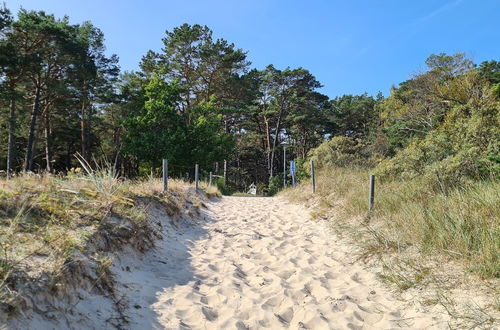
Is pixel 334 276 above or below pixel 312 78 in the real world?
below

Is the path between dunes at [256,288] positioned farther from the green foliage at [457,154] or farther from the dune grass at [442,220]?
the green foliage at [457,154]

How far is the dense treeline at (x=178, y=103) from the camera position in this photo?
1950 centimetres

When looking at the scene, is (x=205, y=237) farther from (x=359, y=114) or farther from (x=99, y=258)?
(x=359, y=114)

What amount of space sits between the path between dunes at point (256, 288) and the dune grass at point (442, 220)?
743 mm

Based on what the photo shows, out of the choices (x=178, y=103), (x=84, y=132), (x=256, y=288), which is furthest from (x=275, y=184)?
(x=256, y=288)

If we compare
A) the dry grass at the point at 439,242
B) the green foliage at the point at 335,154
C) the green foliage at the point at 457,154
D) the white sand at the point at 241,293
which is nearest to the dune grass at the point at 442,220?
the dry grass at the point at 439,242

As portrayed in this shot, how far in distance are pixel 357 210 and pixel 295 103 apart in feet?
94.9

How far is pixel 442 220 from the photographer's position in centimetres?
415

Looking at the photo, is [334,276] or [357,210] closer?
[334,276]

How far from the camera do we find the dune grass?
334cm

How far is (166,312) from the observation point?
9.64 feet

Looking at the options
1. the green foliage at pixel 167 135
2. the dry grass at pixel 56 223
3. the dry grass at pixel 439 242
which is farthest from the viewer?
the green foliage at pixel 167 135

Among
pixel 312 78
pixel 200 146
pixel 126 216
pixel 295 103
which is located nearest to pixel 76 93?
pixel 200 146

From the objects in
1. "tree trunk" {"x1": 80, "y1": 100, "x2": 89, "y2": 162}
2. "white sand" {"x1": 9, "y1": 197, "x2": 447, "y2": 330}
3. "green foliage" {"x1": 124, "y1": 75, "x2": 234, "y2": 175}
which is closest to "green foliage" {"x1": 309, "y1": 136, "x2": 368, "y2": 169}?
"green foliage" {"x1": 124, "y1": 75, "x2": 234, "y2": 175}
